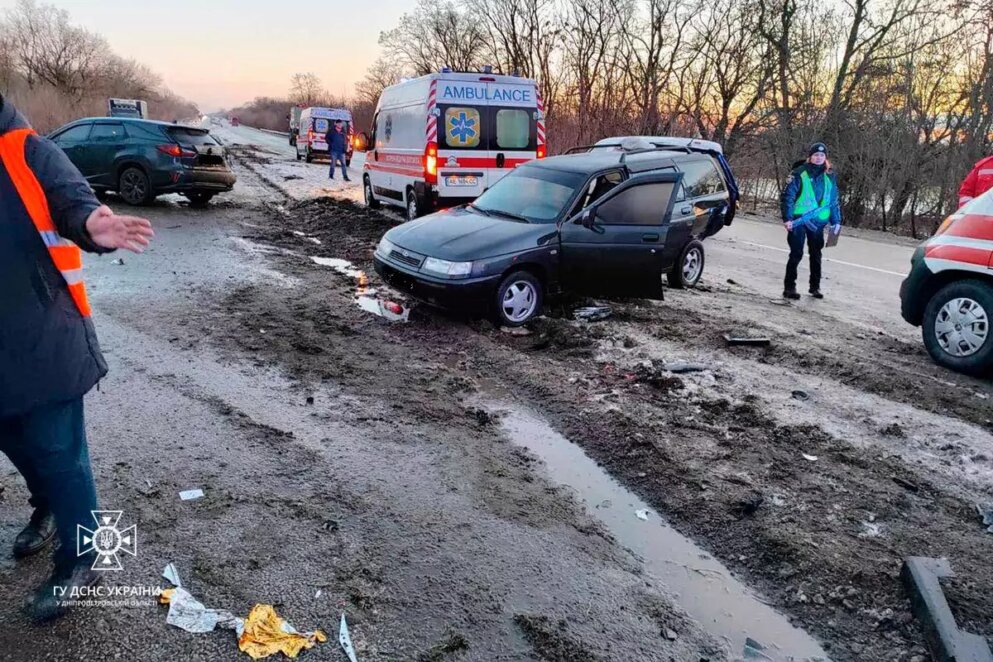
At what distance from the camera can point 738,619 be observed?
2.82 metres

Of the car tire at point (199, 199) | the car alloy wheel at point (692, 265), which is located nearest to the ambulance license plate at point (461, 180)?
the car alloy wheel at point (692, 265)

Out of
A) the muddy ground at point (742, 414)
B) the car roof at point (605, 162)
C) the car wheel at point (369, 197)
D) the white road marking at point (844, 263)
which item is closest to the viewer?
the muddy ground at point (742, 414)

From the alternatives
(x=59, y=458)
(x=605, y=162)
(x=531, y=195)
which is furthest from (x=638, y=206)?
(x=59, y=458)

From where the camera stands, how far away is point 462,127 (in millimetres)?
11445

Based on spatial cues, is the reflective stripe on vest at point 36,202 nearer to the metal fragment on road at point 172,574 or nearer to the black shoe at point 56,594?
the black shoe at point 56,594

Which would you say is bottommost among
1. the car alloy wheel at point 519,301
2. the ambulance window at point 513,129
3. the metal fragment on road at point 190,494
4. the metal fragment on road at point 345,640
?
the metal fragment on road at point 345,640

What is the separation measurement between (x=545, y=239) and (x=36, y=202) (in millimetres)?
4936

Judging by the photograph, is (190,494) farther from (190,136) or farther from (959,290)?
(190,136)

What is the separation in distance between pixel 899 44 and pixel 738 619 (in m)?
24.1

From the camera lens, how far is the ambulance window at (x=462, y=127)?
11.4 m

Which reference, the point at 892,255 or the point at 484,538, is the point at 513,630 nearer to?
the point at 484,538

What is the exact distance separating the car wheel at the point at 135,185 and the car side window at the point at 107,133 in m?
0.67

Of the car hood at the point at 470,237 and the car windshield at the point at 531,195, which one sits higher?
the car windshield at the point at 531,195

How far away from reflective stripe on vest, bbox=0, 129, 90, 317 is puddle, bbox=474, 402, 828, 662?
8.83ft
